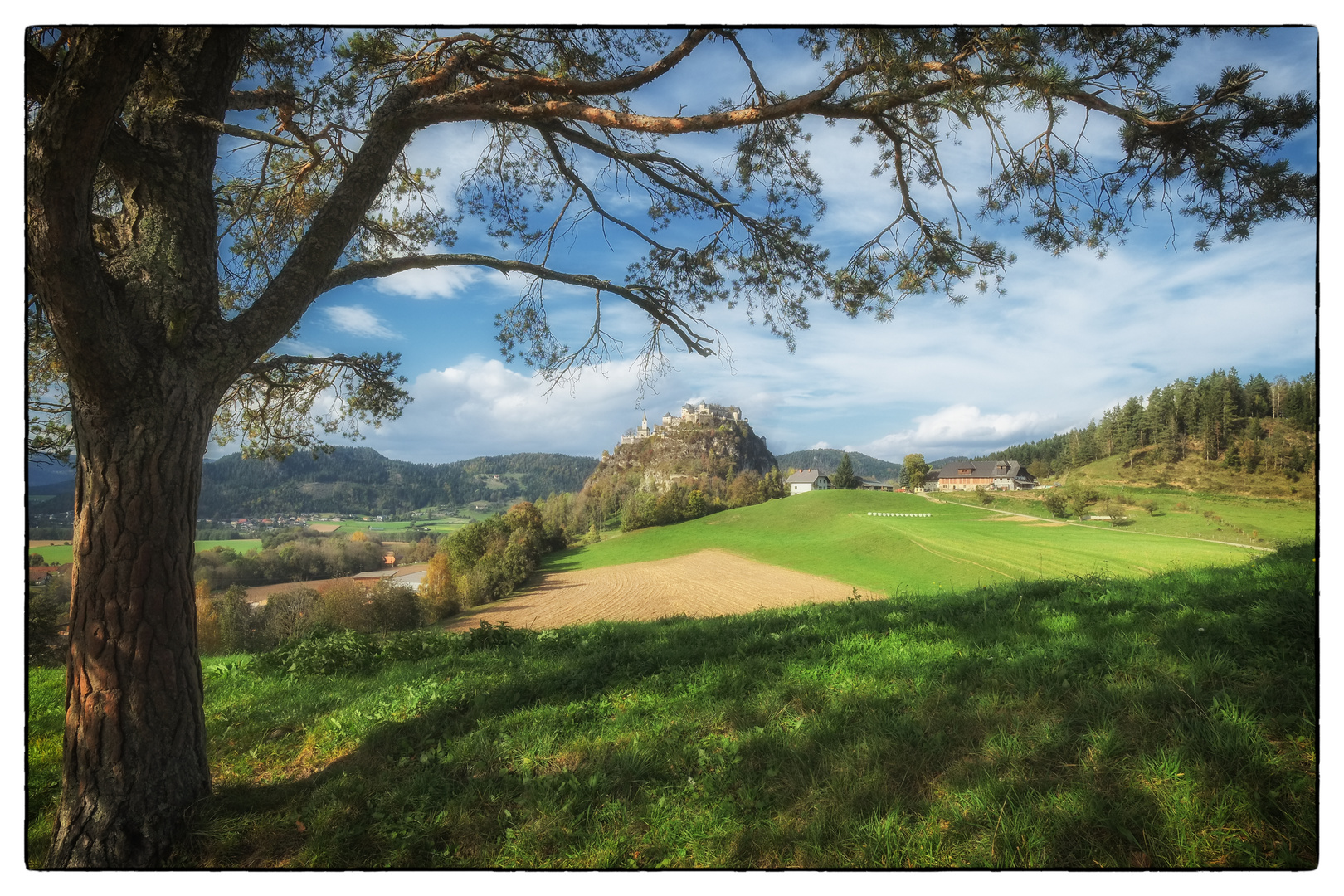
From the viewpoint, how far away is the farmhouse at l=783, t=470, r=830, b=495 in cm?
531

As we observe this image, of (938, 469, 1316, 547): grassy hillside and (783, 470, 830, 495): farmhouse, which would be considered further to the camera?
(783, 470, 830, 495): farmhouse

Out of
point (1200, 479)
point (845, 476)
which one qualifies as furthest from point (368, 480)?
point (1200, 479)

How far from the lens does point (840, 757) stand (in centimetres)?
198

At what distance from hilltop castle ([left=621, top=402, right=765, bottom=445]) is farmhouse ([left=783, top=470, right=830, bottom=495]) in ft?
3.27

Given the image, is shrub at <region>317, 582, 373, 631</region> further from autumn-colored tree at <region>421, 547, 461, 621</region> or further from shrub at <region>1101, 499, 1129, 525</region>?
shrub at <region>1101, 499, 1129, 525</region>

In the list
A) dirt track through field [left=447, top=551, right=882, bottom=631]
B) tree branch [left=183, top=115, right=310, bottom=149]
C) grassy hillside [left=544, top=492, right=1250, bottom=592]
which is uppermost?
tree branch [left=183, top=115, right=310, bottom=149]

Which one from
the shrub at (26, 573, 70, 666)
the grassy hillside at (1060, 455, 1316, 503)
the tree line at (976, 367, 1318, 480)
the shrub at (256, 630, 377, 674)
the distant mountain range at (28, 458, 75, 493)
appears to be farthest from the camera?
the shrub at (256, 630, 377, 674)

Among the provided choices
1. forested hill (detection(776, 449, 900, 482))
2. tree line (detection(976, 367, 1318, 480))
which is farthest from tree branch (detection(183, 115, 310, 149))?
tree line (detection(976, 367, 1318, 480))

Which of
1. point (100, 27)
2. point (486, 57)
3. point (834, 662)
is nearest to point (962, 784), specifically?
point (834, 662)

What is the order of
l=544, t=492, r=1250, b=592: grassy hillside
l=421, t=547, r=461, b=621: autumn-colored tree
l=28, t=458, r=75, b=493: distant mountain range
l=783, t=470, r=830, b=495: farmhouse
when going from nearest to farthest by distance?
l=28, t=458, r=75, b=493: distant mountain range → l=544, t=492, r=1250, b=592: grassy hillside → l=421, t=547, r=461, b=621: autumn-colored tree → l=783, t=470, r=830, b=495: farmhouse

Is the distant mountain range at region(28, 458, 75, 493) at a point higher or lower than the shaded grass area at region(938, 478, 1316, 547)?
higher

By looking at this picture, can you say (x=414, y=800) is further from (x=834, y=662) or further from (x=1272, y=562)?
(x=1272, y=562)

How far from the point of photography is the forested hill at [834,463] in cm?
474

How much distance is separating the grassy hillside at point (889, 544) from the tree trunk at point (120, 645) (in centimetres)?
326
